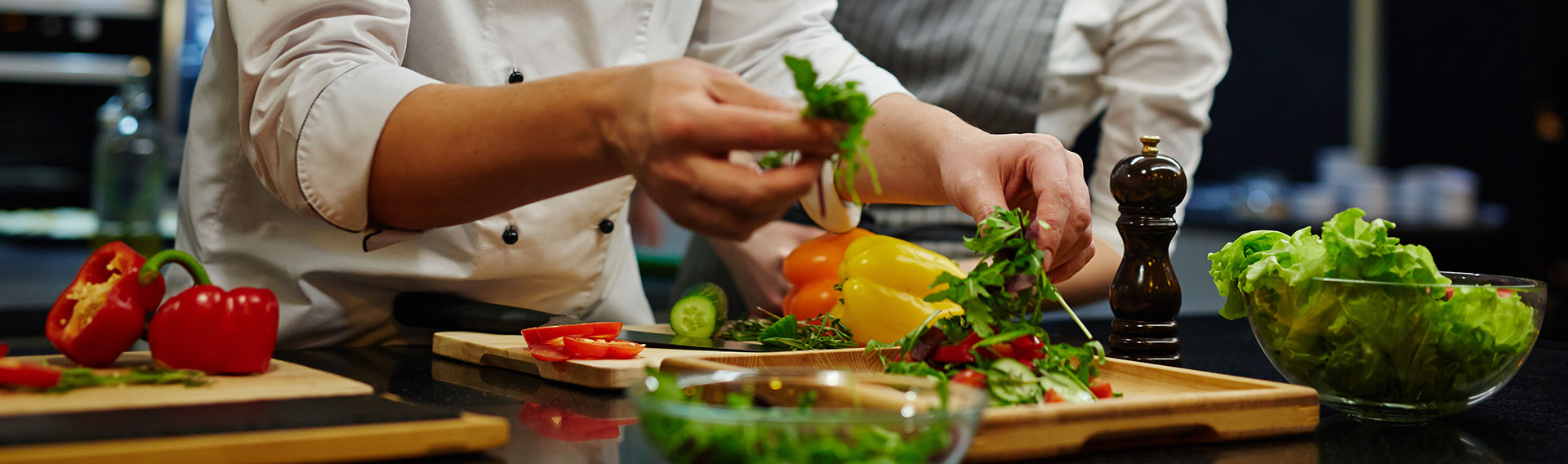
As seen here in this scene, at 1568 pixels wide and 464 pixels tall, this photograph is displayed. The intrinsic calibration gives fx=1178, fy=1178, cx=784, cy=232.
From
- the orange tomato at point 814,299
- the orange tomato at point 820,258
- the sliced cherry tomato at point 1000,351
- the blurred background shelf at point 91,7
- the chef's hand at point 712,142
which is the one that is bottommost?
the orange tomato at point 814,299

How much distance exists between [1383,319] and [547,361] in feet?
2.18

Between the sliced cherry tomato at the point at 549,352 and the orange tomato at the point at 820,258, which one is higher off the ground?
the sliced cherry tomato at the point at 549,352

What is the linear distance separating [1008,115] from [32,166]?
3.45m

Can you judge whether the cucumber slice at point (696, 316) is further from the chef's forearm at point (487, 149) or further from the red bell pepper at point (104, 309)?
the red bell pepper at point (104, 309)

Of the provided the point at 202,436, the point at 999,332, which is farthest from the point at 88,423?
the point at 999,332

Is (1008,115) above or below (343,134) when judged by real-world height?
below

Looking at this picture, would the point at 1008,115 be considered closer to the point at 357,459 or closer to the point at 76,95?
the point at 357,459

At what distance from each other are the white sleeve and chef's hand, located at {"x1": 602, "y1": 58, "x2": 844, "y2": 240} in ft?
4.40

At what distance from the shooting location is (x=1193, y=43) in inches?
77.7

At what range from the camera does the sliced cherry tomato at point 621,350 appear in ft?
3.38

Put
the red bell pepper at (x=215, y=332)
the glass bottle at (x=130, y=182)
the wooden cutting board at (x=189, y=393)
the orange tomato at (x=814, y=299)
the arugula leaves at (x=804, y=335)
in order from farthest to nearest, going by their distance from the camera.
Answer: the glass bottle at (x=130, y=182)
the orange tomato at (x=814, y=299)
the arugula leaves at (x=804, y=335)
the red bell pepper at (x=215, y=332)
the wooden cutting board at (x=189, y=393)

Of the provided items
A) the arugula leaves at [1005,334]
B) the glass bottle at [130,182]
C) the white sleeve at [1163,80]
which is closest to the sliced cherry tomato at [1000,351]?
the arugula leaves at [1005,334]

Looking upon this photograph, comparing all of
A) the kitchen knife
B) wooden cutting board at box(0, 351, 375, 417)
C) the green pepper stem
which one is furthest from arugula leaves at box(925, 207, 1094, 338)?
the green pepper stem

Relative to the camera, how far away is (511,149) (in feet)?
2.73
